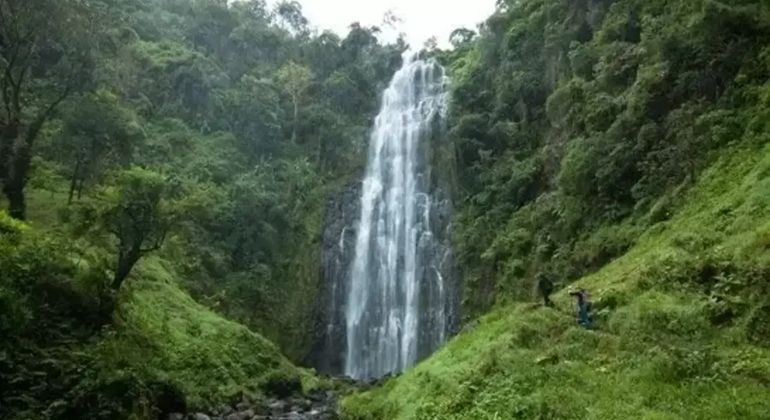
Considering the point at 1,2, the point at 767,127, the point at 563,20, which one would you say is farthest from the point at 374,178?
the point at 767,127

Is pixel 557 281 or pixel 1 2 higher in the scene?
pixel 1 2

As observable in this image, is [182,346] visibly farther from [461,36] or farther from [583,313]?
[461,36]

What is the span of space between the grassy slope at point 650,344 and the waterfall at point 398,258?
14026 mm

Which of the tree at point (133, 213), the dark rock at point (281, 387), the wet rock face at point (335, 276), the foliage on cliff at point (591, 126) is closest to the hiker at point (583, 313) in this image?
the foliage on cliff at point (591, 126)

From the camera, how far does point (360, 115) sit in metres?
41.2

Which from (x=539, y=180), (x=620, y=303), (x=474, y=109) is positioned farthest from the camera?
(x=474, y=109)

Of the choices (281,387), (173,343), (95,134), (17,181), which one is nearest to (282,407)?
(281,387)

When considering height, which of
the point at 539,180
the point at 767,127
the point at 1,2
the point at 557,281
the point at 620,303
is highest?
the point at 1,2

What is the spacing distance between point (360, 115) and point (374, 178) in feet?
20.4

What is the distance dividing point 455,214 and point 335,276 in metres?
6.68

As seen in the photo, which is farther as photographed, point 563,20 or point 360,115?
point 360,115

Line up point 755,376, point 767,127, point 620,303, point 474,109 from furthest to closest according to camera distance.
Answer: point 474,109, point 767,127, point 620,303, point 755,376

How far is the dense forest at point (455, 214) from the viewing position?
1067 centimetres

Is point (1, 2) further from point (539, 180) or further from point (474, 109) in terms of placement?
point (474, 109)
